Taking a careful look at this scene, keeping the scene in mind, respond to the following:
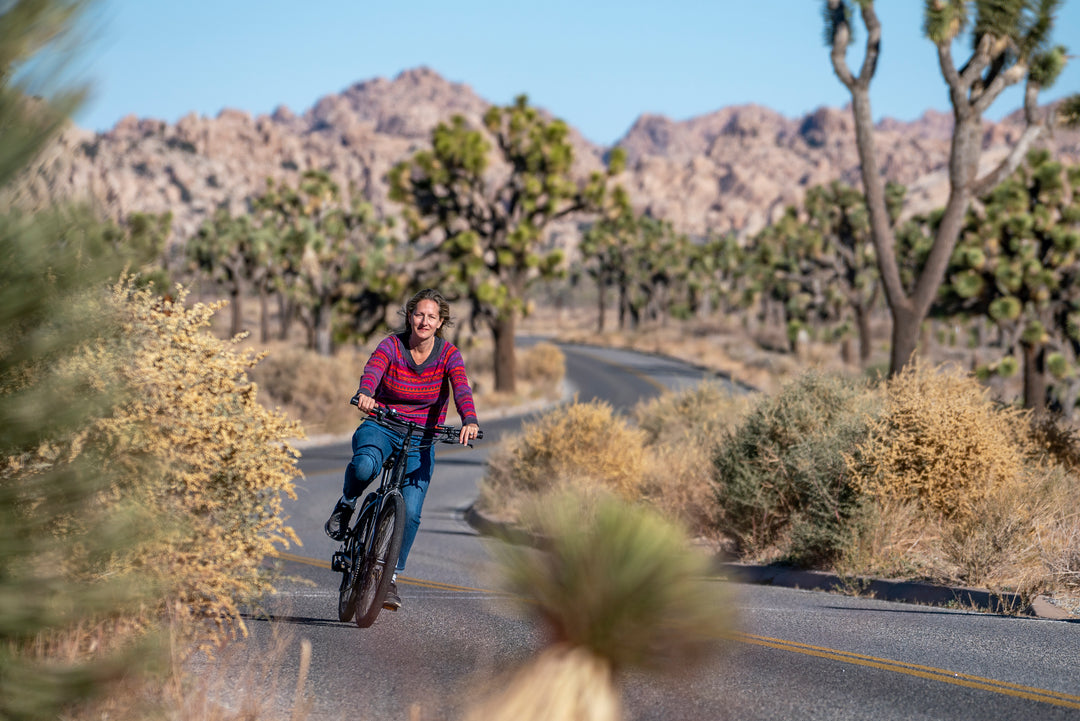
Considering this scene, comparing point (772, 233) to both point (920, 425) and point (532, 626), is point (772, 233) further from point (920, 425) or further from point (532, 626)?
point (532, 626)

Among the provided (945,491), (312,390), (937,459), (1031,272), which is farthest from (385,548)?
(1031,272)

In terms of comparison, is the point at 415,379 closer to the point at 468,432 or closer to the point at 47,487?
the point at 468,432

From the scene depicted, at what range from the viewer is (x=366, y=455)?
6832mm

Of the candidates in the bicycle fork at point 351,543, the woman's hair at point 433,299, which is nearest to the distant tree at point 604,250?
the woman's hair at point 433,299

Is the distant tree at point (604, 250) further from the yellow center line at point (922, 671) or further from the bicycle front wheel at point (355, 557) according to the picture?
the yellow center line at point (922, 671)

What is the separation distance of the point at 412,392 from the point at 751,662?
278 centimetres

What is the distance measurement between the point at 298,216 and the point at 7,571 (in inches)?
1828

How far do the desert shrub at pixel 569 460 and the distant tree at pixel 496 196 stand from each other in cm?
1755

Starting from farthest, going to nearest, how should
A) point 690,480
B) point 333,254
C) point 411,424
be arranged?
point 333,254 → point 690,480 → point 411,424

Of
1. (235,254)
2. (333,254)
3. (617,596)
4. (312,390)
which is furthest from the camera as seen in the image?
(235,254)

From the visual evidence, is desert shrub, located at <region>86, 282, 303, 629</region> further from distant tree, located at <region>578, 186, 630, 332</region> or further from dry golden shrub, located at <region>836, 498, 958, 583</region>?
distant tree, located at <region>578, 186, 630, 332</region>

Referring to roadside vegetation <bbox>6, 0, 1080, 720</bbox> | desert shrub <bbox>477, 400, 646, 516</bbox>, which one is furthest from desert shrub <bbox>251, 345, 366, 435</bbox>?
desert shrub <bbox>477, 400, 646, 516</bbox>

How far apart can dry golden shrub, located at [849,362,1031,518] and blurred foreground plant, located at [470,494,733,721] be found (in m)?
4.66

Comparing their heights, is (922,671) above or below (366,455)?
below
